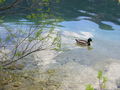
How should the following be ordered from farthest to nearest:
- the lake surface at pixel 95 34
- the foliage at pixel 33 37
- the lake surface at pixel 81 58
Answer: the lake surface at pixel 95 34, the lake surface at pixel 81 58, the foliage at pixel 33 37

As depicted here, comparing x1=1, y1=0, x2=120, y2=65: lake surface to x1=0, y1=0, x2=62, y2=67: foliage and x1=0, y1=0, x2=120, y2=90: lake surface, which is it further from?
x1=0, y1=0, x2=62, y2=67: foliage

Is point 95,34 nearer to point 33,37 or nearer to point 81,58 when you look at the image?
point 81,58

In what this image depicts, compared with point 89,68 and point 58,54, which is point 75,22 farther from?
point 89,68

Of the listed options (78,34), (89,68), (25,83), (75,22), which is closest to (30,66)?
(25,83)

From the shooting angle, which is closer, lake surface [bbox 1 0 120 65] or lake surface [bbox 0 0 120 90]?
lake surface [bbox 0 0 120 90]

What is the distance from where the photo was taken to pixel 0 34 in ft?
46.7

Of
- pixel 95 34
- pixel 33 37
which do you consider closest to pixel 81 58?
pixel 33 37

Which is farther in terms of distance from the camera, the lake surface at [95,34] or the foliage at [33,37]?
the lake surface at [95,34]

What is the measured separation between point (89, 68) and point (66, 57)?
1502mm

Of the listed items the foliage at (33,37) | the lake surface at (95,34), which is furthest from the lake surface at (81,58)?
the foliage at (33,37)

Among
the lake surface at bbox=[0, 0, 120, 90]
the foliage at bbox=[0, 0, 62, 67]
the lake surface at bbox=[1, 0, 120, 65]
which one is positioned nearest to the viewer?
the foliage at bbox=[0, 0, 62, 67]

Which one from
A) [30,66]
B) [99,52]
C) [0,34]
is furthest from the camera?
[0,34]

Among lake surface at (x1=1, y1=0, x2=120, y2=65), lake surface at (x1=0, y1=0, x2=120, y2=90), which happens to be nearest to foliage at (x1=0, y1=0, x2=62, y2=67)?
lake surface at (x1=0, y1=0, x2=120, y2=90)

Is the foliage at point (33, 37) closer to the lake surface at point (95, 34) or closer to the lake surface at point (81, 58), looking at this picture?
the lake surface at point (81, 58)
